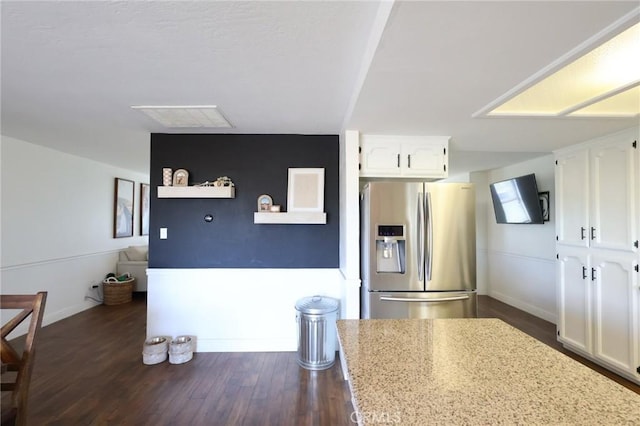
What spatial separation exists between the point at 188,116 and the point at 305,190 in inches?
50.8

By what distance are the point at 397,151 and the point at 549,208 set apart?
2.73 meters

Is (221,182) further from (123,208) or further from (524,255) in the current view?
(524,255)

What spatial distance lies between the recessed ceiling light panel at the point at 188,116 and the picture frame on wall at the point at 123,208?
10.4ft

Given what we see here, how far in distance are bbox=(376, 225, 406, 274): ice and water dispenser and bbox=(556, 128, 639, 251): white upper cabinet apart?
1.85m

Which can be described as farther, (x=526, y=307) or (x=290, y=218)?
(x=526, y=307)

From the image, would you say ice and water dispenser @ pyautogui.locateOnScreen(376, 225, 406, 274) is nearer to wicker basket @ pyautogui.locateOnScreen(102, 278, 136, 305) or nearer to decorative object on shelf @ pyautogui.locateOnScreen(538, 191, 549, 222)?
decorative object on shelf @ pyautogui.locateOnScreen(538, 191, 549, 222)

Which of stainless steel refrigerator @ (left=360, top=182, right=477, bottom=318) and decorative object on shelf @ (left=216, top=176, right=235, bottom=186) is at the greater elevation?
decorative object on shelf @ (left=216, top=176, right=235, bottom=186)

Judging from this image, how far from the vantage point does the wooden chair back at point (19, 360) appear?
137 centimetres

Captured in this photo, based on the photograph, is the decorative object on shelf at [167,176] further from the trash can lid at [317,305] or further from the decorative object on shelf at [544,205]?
the decorative object on shelf at [544,205]

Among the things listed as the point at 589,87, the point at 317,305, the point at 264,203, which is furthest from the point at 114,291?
the point at 589,87

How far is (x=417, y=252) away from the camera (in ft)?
8.44

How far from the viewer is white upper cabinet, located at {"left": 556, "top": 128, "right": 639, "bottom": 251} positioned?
8.25 ft

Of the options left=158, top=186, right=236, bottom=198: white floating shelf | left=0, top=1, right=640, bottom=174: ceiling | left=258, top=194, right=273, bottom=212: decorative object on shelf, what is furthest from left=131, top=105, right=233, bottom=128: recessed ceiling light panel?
left=258, top=194, right=273, bottom=212: decorative object on shelf

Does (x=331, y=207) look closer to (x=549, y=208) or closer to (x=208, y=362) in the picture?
(x=208, y=362)
